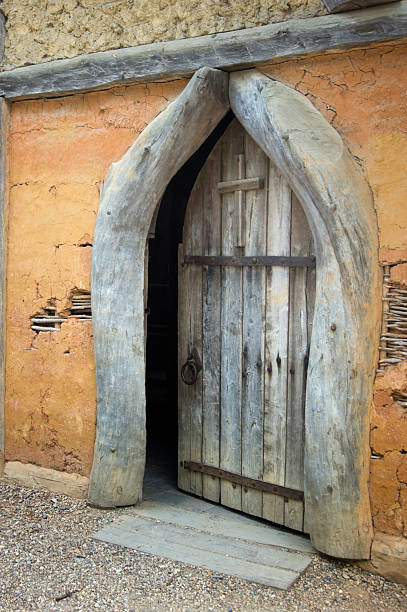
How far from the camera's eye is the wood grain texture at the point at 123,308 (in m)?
3.83

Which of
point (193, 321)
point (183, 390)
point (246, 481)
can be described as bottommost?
point (246, 481)

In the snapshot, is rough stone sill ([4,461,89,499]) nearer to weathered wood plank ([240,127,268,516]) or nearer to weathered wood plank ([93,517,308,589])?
weathered wood plank ([93,517,308,589])

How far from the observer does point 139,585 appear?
314cm

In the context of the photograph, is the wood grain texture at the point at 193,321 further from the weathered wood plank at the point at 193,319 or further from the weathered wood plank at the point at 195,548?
the weathered wood plank at the point at 195,548

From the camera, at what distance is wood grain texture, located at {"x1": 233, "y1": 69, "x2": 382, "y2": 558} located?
10.5ft

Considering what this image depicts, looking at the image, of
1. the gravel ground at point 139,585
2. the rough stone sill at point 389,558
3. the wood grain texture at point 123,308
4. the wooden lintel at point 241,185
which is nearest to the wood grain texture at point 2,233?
the wood grain texture at point 123,308

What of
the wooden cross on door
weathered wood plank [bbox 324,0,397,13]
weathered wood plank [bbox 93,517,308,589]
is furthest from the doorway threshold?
weathered wood plank [bbox 324,0,397,13]

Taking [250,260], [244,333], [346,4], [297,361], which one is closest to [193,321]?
[244,333]

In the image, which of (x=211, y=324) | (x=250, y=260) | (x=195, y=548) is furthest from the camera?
(x=211, y=324)

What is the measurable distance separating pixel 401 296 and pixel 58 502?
2.55m

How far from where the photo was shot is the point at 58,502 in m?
4.16

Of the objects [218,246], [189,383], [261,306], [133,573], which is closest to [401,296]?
[261,306]

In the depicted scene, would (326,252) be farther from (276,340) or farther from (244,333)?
(244,333)

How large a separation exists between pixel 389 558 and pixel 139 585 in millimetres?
1257
